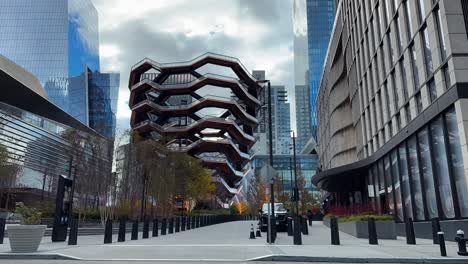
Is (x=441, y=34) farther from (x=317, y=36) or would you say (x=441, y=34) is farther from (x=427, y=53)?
(x=317, y=36)

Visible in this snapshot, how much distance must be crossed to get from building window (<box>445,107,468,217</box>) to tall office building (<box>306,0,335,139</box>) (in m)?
154

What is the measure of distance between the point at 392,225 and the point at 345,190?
26.3 metres

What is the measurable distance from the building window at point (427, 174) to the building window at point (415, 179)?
0.83m

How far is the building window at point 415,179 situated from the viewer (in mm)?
23016

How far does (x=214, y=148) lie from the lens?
9206 cm

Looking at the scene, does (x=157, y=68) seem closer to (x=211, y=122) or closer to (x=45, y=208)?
(x=211, y=122)

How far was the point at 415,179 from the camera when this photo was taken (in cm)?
2369

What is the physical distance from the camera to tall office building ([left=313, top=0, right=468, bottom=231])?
18.1 metres

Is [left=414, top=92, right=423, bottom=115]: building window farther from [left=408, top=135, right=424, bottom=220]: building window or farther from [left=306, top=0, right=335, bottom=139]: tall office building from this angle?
[left=306, top=0, right=335, bottom=139]: tall office building

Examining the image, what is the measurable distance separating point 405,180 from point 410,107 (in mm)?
4777

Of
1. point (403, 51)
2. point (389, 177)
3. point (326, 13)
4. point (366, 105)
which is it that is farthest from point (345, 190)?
point (326, 13)

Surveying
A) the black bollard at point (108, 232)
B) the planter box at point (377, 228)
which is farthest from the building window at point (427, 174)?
the black bollard at point (108, 232)

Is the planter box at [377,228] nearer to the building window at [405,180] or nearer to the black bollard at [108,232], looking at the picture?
the building window at [405,180]

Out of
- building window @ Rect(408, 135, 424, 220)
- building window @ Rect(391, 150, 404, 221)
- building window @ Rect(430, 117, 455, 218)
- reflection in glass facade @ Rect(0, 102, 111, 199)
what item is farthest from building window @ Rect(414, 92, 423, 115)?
reflection in glass facade @ Rect(0, 102, 111, 199)
